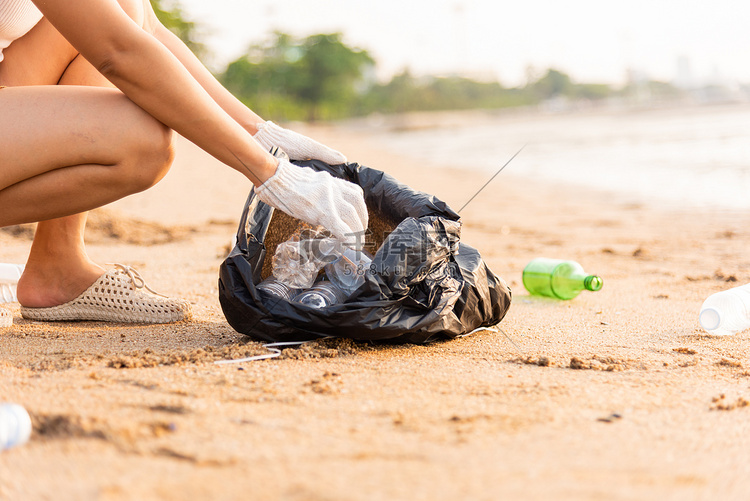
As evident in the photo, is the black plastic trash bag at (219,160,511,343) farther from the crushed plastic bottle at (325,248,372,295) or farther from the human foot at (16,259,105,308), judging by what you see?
the human foot at (16,259,105,308)

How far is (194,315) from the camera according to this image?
2209 mm

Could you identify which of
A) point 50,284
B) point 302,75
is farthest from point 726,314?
point 302,75

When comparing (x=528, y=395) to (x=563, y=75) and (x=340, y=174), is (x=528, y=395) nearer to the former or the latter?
(x=340, y=174)

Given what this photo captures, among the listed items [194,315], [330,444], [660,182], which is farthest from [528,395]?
[660,182]

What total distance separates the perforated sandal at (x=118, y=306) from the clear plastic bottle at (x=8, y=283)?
0.43 m

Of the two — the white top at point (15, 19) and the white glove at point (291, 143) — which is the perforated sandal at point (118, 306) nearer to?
the white glove at point (291, 143)

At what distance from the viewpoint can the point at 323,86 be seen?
58.3 m

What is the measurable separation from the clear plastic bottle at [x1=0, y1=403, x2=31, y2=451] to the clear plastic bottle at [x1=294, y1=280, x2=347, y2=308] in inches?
34.0

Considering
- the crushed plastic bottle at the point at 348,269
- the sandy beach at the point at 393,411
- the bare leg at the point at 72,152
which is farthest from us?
Answer: the crushed plastic bottle at the point at 348,269

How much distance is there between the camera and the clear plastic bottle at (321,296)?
1849 millimetres

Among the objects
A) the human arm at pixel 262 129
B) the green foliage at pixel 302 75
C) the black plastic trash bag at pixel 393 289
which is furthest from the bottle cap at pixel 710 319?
the green foliage at pixel 302 75

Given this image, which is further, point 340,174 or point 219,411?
point 340,174

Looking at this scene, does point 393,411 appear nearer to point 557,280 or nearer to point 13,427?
point 13,427

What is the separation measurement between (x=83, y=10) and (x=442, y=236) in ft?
3.41
